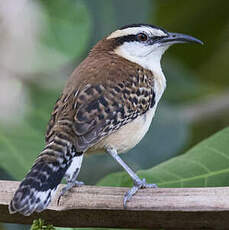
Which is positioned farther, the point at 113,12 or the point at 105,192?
the point at 113,12

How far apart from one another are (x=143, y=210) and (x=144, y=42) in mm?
1537

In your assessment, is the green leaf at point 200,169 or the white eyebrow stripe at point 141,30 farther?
the white eyebrow stripe at point 141,30

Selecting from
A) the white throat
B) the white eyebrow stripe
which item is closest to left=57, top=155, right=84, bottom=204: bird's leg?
the white throat

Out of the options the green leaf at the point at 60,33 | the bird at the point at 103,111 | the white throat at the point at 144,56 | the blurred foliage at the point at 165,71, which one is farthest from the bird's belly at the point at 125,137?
Answer: the green leaf at the point at 60,33

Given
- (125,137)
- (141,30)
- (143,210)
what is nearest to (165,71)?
(141,30)

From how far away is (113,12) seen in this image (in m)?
4.66

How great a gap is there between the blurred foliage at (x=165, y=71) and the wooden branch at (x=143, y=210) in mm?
464

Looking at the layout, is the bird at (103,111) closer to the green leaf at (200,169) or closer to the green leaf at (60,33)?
the green leaf at (200,169)

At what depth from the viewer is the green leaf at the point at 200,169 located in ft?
9.75

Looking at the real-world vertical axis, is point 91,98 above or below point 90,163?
above

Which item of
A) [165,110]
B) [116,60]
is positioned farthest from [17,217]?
[165,110]

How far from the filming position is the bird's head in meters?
3.77

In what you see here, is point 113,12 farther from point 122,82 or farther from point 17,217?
point 17,217

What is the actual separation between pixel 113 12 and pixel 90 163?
1.09 metres
